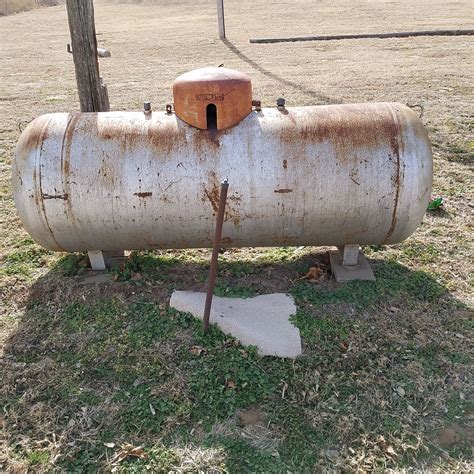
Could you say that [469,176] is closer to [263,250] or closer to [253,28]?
[263,250]

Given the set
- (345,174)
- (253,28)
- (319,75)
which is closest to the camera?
(345,174)

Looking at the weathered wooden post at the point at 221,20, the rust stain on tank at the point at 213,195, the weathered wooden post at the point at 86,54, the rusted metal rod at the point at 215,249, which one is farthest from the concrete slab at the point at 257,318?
the weathered wooden post at the point at 221,20

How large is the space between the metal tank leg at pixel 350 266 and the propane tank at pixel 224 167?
407mm

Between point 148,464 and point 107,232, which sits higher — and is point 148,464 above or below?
below

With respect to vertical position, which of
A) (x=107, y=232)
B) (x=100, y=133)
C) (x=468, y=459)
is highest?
(x=100, y=133)

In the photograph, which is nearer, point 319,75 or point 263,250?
point 263,250

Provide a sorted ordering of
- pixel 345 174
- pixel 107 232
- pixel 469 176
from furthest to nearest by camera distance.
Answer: pixel 469 176 → pixel 107 232 → pixel 345 174

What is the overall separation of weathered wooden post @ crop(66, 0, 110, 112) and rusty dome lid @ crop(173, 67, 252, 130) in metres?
1.49

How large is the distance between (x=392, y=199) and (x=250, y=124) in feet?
3.70

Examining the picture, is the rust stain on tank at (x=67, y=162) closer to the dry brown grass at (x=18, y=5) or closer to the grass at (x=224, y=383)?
the grass at (x=224, y=383)

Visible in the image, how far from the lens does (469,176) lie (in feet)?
19.3

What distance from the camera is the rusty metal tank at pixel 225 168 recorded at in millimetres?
3539

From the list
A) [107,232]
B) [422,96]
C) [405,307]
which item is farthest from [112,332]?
[422,96]

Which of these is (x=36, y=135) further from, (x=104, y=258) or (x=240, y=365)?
(x=240, y=365)
